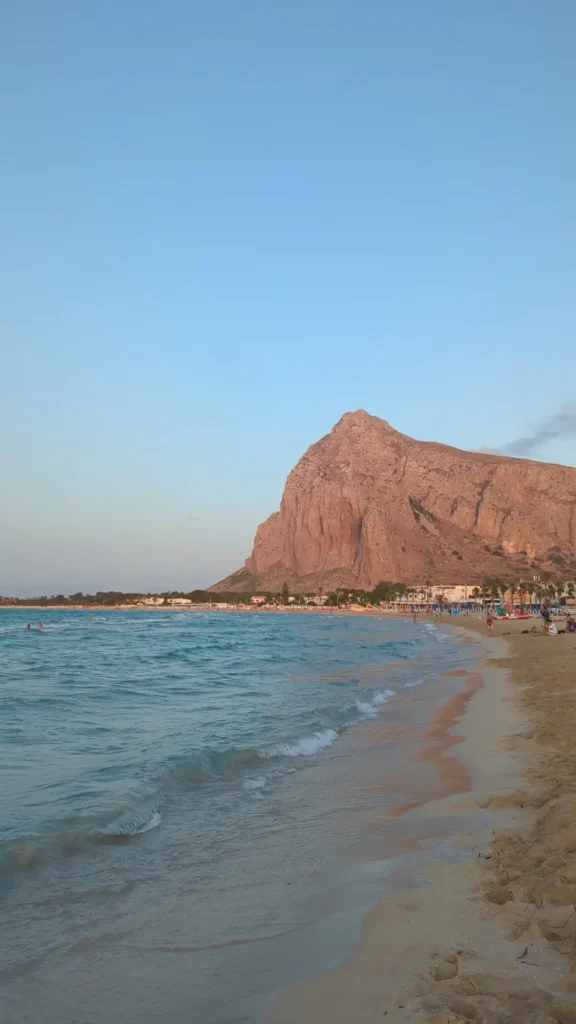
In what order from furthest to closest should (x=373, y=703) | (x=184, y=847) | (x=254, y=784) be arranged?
(x=373, y=703), (x=254, y=784), (x=184, y=847)

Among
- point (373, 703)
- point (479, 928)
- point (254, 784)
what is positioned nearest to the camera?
point (479, 928)

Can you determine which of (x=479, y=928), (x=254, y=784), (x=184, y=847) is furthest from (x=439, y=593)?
(x=479, y=928)

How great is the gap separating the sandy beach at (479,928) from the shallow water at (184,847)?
0.35 metres

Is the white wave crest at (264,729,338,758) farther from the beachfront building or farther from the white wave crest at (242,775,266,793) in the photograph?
the beachfront building

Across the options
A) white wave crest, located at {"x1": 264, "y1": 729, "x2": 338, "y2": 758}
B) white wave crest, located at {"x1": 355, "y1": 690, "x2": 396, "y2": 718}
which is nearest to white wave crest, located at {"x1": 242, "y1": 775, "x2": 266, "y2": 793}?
white wave crest, located at {"x1": 264, "y1": 729, "x2": 338, "y2": 758}

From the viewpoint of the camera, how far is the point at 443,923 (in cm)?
457

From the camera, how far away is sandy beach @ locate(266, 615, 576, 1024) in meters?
3.51

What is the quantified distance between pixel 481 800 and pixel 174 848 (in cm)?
324

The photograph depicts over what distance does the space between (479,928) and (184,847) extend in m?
3.31

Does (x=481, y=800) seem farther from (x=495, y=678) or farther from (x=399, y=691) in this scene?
(x=495, y=678)

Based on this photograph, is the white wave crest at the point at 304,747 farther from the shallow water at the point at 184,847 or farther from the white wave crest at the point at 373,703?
the white wave crest at the point at 373,703

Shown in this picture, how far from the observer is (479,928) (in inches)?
173

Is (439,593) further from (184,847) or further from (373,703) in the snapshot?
(184,847)

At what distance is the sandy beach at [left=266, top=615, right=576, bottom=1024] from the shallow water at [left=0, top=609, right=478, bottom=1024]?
0.35 metres
